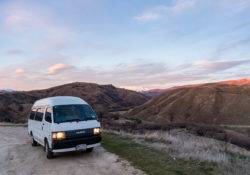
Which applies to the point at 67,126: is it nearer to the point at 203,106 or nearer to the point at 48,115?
the point at 48,115

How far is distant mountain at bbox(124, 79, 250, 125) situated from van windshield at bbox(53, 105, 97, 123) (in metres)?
76.3

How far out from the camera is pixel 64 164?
1301cm

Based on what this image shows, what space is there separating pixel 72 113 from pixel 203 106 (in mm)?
90626

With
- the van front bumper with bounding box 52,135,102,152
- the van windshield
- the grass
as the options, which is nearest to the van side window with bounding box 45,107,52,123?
the van windshield

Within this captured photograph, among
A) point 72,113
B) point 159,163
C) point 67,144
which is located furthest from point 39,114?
point 159,163

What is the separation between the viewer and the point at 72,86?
157625 mm

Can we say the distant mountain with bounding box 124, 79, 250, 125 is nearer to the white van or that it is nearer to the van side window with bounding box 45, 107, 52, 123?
the white van

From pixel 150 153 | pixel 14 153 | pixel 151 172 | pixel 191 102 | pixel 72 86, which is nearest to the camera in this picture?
pixel 151 172

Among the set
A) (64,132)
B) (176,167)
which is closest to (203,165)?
(176,167)

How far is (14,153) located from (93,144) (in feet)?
15.4

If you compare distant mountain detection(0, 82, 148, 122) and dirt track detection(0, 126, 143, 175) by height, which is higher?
distant mountain detection(0, 82, 148, 122)

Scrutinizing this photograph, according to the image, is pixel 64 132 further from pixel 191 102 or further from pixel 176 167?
pixel 191 102

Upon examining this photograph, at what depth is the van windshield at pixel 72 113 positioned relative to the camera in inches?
561

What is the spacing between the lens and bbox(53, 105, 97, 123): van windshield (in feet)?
46.7
